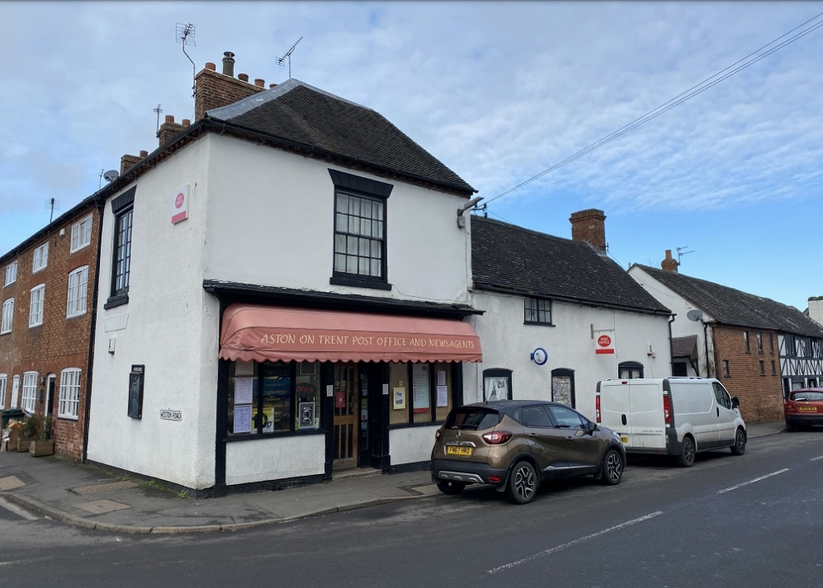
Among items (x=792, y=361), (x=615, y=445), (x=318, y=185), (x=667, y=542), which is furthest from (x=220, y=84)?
(x=792, y=361)

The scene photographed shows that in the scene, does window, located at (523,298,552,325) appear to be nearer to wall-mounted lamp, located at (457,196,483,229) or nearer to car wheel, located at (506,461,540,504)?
wall-mounted lamp, located at (457,196,483,229)

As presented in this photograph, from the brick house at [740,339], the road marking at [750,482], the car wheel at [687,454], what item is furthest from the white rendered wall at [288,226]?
the brick house at [740,339]

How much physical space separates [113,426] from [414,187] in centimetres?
855

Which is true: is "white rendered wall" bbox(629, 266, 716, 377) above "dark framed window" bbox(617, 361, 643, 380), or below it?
above

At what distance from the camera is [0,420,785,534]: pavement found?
879cm

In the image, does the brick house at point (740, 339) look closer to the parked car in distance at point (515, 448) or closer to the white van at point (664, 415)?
the white van at point (664, 415)

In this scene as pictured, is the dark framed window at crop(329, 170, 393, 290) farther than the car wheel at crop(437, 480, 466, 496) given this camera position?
Yes

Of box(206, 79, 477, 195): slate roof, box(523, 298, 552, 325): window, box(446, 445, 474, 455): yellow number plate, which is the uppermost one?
box(206, 79, 477, 195): slate roof

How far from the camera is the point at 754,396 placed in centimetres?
2841

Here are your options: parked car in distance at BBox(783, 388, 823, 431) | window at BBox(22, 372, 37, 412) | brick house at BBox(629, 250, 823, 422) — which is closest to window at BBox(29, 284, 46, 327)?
window at BBox(22, 372, 37, 412)

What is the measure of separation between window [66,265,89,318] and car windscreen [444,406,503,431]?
10.5 m

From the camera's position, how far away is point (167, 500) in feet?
33.1

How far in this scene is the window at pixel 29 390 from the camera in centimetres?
1828

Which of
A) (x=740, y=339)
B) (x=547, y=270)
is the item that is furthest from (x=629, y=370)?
(x=740, y=339)
